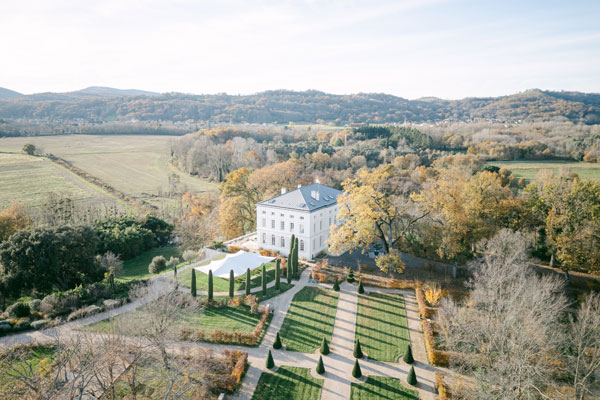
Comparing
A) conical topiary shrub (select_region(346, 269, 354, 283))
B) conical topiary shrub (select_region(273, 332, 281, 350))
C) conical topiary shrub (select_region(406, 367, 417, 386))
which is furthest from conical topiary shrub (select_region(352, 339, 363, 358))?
conical topiary shrub (select_region(346, 269, 354, 283))

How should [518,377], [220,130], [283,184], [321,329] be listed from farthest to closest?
[220,130], [283,184], [321,329], [518,377]

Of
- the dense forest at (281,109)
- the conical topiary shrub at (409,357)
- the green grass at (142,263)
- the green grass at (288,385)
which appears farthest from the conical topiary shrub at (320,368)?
the dense forest at (281,109)

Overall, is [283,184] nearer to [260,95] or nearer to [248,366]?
[248,366]

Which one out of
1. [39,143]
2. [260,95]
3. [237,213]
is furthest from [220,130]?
[260,95]

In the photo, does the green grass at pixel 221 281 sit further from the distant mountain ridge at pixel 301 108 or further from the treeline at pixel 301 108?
the treeline at pixel 301 108

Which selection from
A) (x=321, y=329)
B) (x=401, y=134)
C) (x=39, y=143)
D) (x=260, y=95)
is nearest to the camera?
(x=321, y=329)

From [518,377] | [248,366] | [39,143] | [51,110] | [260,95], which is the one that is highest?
[260,95]
